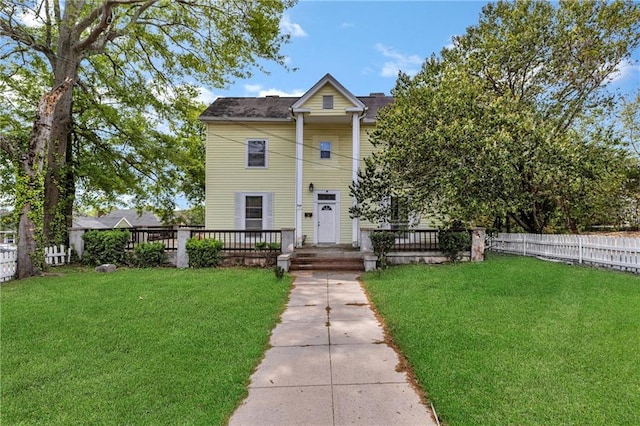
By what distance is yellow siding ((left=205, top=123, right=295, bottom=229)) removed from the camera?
14.5 metres

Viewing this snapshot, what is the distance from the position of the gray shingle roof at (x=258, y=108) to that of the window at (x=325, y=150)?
1757 mm

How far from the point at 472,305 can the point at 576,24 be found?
13320 mm

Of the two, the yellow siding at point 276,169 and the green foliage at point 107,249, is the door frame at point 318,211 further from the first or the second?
the green foliage at point 107,249

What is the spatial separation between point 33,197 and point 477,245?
42.4 ft

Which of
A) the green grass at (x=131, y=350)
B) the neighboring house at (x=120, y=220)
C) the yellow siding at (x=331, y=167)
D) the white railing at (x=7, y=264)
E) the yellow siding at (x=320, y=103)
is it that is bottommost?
the green grass at (x=131, y=350)

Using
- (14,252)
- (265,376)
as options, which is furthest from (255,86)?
(265,376)

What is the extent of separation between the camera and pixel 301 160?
1354 cm

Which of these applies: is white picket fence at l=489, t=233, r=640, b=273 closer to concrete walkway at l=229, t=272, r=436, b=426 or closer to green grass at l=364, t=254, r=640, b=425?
green grass at l=364, t=254, r=640, b=425

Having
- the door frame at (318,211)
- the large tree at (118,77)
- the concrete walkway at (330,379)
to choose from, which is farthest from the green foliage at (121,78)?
the concrete walkway at (330,379)

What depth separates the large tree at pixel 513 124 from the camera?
346 inches

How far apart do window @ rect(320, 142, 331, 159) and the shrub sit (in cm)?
583

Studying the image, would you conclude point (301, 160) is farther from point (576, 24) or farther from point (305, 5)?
point (576, 24)

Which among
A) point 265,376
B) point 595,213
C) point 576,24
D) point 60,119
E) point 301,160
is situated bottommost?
point 265,376

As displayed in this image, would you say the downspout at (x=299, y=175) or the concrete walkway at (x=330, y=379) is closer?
the concrete walkway at (x=330, y=379)
